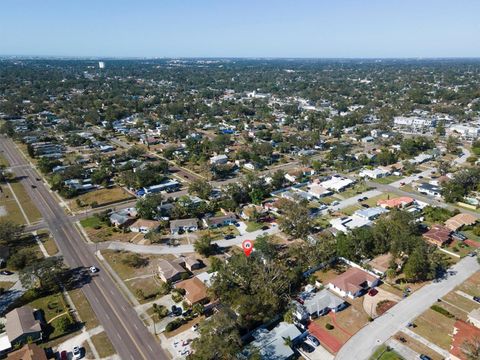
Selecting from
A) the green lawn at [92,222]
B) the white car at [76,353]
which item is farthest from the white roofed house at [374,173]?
the white car at [76,353]

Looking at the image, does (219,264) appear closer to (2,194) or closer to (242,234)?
(242,234)

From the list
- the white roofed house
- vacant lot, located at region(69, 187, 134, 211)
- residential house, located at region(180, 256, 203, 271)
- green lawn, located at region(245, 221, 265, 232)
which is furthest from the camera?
the white roofed house

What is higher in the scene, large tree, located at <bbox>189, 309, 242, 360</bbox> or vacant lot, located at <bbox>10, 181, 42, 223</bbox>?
large tree, located at <bbox>189, 309, 242, 360</bbox>

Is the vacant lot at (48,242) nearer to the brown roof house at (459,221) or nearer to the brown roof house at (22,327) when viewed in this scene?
the brown roof house at (22,327)

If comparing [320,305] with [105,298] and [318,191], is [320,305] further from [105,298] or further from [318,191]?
[318,191]

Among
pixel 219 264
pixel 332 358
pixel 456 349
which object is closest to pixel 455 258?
pixel 456 349

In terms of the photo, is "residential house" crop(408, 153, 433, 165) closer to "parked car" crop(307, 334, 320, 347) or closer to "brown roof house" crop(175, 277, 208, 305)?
"parked car" crop(307, 334, 320, 347)

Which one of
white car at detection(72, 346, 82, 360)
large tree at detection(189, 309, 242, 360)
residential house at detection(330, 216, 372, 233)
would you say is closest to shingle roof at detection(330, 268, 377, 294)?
residential house at detection(330, 216, 372, 233)
